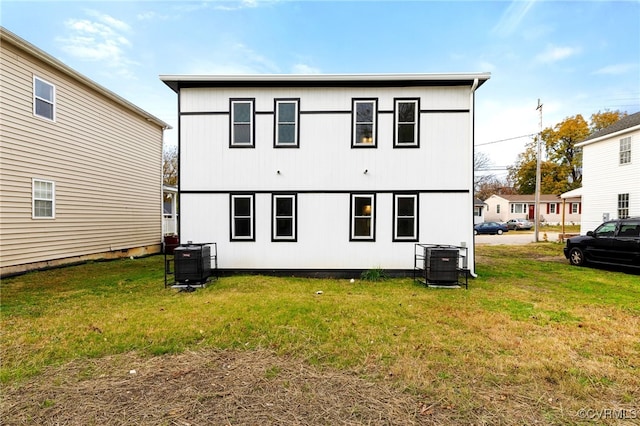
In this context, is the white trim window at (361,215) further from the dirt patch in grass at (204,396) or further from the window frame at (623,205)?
the window frame at (623,205)

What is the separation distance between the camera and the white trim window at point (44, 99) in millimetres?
8876

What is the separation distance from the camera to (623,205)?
1379cm

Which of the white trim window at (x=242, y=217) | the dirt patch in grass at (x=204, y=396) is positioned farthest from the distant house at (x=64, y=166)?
the dirt patch in grass at (x=204, y=396)

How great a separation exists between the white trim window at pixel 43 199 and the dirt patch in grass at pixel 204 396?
824 centimetres

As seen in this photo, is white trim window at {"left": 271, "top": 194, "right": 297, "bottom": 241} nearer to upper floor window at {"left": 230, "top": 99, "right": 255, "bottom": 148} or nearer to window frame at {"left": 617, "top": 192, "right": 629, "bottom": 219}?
upper floor window at {"left": 230, "top": 99, "right": 255, "bottom": 148}

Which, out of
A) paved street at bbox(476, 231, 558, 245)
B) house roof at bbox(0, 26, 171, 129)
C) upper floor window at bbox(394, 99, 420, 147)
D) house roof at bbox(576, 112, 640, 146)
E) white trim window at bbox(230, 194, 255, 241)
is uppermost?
house roof at bbox(0, 26, 171, 129)

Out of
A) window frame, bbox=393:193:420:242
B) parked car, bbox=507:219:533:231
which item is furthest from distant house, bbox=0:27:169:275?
parked car, bbox=507:219:533:231

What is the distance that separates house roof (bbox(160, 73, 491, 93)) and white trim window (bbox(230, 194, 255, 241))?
3.25 m

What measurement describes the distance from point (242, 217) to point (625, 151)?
58.9 feet

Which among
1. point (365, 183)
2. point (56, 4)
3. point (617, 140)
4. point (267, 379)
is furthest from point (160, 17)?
point (617, 140)

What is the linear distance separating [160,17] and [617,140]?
70.4 ft

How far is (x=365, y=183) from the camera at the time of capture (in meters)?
8.37

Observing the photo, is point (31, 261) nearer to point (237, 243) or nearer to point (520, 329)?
point (237, 243)

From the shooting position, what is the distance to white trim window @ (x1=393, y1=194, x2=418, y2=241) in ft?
27.3
